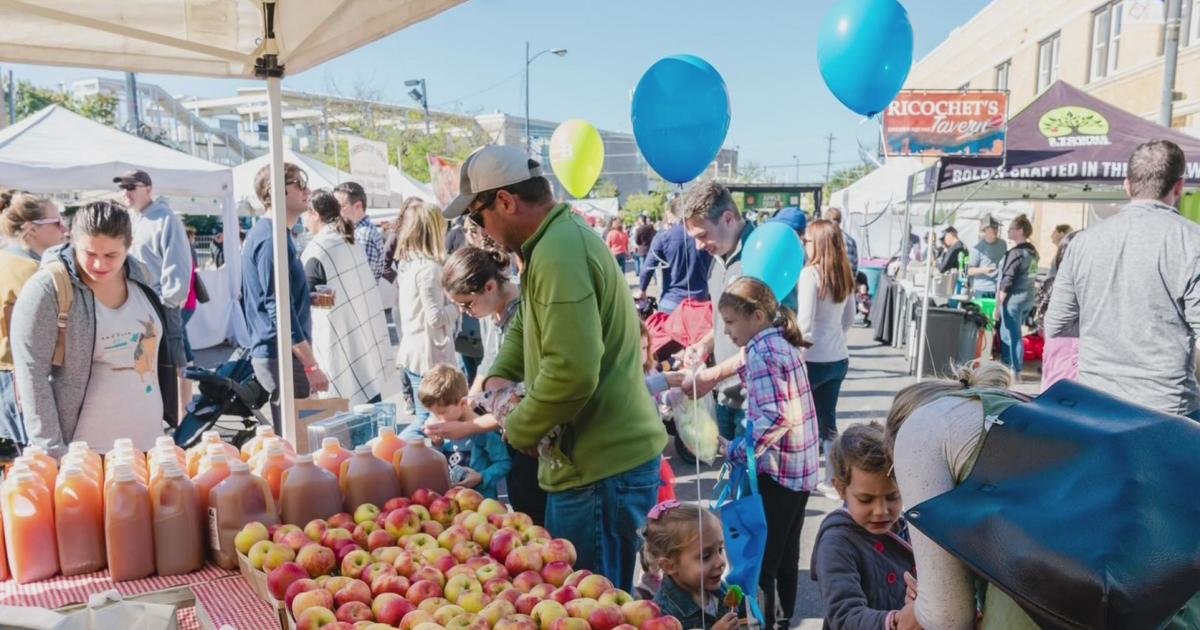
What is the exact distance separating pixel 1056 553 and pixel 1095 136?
868 cm

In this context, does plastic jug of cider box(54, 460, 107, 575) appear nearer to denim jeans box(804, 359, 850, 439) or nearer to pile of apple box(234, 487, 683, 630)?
Answer: pile of apple box(234, 487, 683, 630)

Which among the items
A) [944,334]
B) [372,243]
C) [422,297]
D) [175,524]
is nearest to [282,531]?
[175,524]

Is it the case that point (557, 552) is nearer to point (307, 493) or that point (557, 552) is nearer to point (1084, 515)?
point (307, 493)

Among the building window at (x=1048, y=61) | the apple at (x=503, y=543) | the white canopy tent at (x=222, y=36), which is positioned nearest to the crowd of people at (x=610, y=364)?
the apple at (x=503, y=543)

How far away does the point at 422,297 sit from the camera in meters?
5.19

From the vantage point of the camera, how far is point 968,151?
809 cm

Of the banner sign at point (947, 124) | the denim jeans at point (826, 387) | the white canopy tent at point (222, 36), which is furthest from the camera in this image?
the banner sign at point (947, 124)

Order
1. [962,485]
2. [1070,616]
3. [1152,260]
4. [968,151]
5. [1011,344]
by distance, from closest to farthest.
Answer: [1070,616] → [962,485] → [1152,260] → [968,151] → [1011,344]

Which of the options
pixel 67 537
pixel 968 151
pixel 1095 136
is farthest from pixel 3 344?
pixel 1095 136

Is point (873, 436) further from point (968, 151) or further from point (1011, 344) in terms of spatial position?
point (1011, 344)

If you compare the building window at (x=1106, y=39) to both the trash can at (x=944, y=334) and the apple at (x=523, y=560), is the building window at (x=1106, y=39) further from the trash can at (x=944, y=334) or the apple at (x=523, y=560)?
the apple at (x=523, y=560)

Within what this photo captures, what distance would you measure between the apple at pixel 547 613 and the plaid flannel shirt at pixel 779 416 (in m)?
1.63

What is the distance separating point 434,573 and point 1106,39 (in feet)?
86.0

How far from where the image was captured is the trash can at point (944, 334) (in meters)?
8.95
